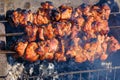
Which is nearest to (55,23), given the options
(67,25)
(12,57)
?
(67,25)

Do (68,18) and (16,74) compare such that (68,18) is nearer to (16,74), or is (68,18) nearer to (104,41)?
(104,41)

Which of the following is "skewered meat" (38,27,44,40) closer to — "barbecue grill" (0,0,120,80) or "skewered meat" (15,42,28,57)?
"skewered meat" (15,42,28,57)

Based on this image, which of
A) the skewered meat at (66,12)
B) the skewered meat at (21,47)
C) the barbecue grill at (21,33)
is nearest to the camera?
the skewered meat at (21,47)

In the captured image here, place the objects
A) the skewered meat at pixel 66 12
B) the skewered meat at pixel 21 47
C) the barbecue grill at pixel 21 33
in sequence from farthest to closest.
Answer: the barbecue grill at pixel 21 33
the skewered meat at pixel 66 12
the skewered meat at pixel 21 47

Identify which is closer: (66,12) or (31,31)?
(31,31)

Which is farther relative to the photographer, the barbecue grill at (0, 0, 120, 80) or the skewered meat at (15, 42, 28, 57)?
the barbecue grill at (0, 0, 120, 80)

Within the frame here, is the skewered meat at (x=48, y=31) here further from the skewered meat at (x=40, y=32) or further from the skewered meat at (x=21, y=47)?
the skewered meat at (x=21, y=47)

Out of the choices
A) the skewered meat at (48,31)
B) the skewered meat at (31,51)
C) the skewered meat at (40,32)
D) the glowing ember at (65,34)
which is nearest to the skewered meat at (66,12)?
the glowing ember at (65,34)

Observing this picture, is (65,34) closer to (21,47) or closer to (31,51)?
(31,51)

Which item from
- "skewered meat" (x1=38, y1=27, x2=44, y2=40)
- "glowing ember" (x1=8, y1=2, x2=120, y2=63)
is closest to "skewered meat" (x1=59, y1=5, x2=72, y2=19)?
"glowing ember" (x1=8, y1=2, x2=120, y2=63)

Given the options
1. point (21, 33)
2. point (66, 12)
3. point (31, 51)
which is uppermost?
point (66, 12)

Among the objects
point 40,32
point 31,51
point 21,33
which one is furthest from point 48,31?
point 21,33
